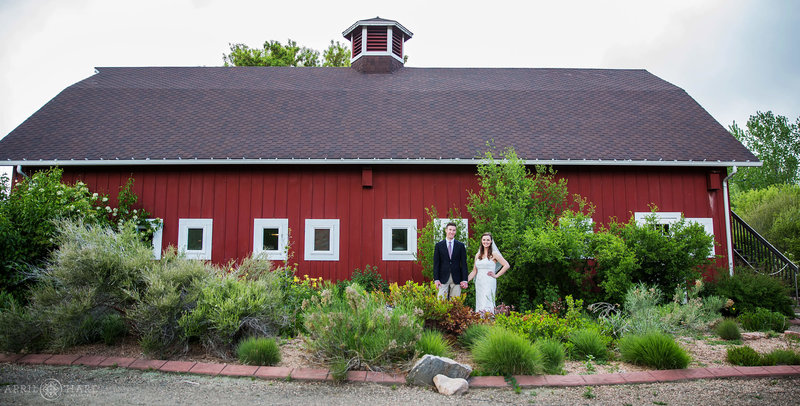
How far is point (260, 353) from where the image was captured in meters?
4.70

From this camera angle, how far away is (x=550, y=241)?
6715 mm

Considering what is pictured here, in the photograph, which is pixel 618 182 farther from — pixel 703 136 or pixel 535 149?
pixel 703 136

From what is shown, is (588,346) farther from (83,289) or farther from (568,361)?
(83,289)

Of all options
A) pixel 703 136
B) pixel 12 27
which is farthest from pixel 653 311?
pixel 12 27

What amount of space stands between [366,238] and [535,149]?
12.4 feet

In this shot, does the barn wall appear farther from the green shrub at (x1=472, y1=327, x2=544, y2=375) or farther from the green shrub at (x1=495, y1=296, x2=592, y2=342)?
the green shrub at (x1=472, y1=327, x2=544, y2=375)

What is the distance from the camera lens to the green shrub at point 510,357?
4.34 metres

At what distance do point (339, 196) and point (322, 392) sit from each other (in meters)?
5.41

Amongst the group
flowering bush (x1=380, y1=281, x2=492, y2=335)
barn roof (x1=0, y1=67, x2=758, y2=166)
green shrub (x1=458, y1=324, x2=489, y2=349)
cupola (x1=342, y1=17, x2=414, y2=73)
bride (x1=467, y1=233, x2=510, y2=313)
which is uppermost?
cupola (x1=342, y1=17, x2=414, y2=73)

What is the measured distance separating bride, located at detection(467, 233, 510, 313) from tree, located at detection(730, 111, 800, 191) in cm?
2601

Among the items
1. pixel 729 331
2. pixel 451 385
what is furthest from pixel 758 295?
pixel 451 385

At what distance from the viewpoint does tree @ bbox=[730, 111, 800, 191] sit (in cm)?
2600

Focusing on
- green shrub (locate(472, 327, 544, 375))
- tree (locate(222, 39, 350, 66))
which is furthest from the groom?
tree (locate(222, 39, 350, 66))

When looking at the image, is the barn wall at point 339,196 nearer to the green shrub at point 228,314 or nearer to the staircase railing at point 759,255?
the staircase railing at point 759,255
